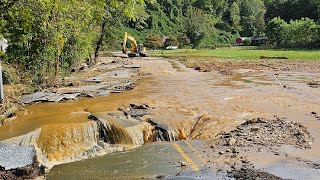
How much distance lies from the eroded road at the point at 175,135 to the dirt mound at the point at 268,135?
0.08ft

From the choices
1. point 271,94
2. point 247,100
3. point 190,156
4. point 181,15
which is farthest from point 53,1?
point 181,15

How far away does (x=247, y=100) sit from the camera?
15.7 metres

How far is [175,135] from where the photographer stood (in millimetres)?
10945

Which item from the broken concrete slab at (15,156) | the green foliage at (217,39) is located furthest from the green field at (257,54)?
the broken concrete slab at (15,156)

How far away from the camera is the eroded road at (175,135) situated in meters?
8.14

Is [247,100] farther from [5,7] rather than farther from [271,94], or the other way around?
[5,7]

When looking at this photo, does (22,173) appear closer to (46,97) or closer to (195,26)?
(46,97)

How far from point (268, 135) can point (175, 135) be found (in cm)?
249

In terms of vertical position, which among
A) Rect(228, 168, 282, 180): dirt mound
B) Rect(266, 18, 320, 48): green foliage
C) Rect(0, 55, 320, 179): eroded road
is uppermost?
Rect(266, 18, 320, 48): green foliage

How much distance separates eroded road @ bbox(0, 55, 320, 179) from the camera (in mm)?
8141

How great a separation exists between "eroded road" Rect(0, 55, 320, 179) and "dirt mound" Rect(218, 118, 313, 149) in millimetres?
24

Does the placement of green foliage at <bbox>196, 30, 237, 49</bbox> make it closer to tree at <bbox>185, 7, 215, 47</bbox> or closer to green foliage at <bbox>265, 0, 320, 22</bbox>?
tree at <bbox>185, 7, 215, 47</bbox>

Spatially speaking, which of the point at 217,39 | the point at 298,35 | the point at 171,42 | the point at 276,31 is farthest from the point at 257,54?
the point at 217,39

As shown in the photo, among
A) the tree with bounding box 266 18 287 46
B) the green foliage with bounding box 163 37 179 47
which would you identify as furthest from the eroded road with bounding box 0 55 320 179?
the green foliage with bounding box 163 37 179 47
